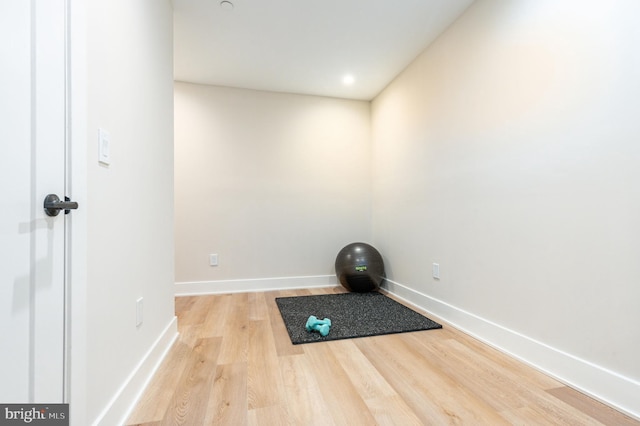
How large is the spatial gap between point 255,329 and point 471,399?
4.76 ft

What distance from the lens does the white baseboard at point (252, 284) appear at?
3047mm

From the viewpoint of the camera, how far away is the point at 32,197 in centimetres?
72

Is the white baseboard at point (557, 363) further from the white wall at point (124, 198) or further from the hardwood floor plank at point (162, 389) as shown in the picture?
the white wall at point (124, 198)

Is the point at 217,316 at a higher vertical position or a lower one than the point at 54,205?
lower

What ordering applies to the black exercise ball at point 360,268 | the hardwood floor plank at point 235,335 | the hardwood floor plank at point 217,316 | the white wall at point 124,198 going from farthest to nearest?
the black exercise ball at point 360,268, the hardwood floor plank at point 217,316, the hardwood floor plank at point 235,335, the white wall at point 124,198

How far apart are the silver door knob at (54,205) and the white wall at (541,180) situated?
2.08m

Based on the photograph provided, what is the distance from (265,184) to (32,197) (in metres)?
2.59

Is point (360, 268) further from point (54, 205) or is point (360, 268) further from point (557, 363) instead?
point (54, 205)

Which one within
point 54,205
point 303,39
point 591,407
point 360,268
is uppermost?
point 303,39

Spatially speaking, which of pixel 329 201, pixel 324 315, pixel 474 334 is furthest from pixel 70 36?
pixel 329 201

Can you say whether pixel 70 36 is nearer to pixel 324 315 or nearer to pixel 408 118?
pixel 324 315

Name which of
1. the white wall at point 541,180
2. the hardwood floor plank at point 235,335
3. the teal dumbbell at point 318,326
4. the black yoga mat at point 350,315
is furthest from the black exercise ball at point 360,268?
the hardwood floor plank at point 235,335

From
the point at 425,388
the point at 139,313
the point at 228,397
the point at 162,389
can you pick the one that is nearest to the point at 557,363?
the point at 425,388

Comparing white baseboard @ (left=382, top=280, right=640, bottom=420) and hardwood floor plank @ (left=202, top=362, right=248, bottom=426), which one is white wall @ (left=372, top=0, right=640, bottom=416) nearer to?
white baseboard @ (left=382, top=280, right=640, bottom=420)
